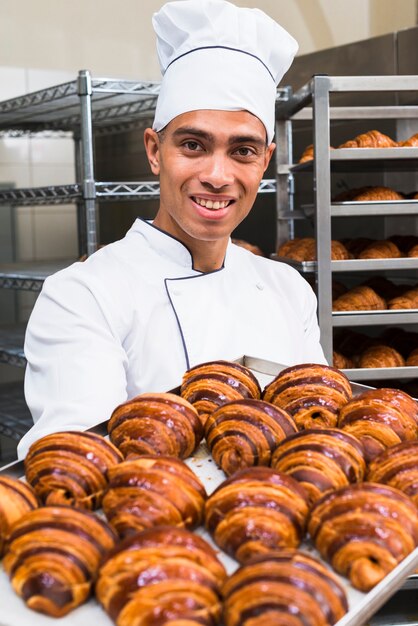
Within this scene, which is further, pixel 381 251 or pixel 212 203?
pixel 381 251

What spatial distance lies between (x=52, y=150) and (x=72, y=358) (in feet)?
9.46

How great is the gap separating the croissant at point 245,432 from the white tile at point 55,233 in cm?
322

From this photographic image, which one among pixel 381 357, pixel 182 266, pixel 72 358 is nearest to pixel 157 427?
pixel 72 358

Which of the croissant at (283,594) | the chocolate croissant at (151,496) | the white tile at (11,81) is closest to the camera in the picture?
the croissant at (283,594)

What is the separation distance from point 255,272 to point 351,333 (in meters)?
1.19

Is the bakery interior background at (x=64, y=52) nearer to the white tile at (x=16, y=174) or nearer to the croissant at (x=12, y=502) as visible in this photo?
the white tile at (x=16, y=174)

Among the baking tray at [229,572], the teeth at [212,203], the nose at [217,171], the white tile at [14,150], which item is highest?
the white tile at [14,150]

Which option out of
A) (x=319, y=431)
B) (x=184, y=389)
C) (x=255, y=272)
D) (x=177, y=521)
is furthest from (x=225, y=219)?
(x=177, y=521)

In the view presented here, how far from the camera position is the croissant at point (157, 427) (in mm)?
737

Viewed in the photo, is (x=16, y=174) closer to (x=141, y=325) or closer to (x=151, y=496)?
(x=141, y=325)

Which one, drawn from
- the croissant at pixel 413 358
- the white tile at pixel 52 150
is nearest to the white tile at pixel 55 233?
the white tile at pixel 52 150

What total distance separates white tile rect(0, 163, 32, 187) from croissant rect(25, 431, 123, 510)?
10.5 ft

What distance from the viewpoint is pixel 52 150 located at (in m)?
3.84

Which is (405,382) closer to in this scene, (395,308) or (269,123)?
(395,308)
